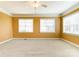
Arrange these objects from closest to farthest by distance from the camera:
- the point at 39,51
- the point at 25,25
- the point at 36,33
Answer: the point at 39,51
the point at 36,33
the point at 25,25

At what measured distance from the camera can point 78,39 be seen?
748 cm

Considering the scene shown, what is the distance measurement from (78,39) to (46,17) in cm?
532

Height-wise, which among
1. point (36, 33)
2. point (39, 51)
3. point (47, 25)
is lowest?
point (39, 51)

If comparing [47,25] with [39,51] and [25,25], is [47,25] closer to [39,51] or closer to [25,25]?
[25,25]

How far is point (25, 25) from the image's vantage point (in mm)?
12492

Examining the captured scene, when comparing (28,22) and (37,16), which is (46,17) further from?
(28,22)

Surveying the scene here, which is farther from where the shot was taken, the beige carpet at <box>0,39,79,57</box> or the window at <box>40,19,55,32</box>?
the window at <box>40,19,55,32</box>

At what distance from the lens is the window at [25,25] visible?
40.8 ft

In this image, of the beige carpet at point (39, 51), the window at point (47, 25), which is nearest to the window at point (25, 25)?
the window at point (47, 25)

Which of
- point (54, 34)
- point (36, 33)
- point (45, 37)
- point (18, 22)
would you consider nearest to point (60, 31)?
point (54, 34)

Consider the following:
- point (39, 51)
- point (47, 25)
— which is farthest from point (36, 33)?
point (39, 51)

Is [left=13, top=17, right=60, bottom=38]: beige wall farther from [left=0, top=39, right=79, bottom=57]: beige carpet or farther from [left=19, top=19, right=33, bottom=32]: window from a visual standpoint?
[left=0, top=39, right=79, bottom=57]: beige carpet

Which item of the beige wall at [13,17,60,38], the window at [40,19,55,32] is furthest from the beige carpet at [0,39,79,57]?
the window at [40,19,55,32]

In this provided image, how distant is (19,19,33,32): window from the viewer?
40.8ft
